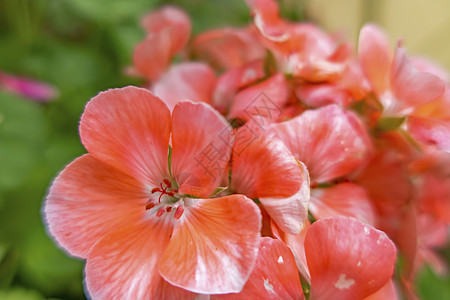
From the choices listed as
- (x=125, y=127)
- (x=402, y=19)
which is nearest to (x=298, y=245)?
(x=125, y=127)

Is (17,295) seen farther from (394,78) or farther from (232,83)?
(394,78)

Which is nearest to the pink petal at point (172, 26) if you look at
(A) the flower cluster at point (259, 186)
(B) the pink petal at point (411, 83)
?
(A) the flower cluster at point (259, 186)

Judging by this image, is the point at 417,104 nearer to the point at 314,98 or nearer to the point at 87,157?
the point at 314,98

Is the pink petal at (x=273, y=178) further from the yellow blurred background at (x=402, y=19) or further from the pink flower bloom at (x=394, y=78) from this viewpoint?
the yellow blurred background at (x=402, y=19)

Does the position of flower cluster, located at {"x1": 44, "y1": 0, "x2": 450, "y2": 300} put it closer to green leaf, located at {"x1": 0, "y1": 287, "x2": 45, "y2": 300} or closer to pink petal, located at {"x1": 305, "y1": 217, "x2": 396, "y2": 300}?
pink petal, located at {"x1": 305, "y1": 217, "x2": 396, "y2": 300}

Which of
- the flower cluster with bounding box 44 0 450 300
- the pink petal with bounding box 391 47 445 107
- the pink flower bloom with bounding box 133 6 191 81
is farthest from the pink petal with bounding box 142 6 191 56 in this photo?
the pink petal with bounding box 391 47 445 107
